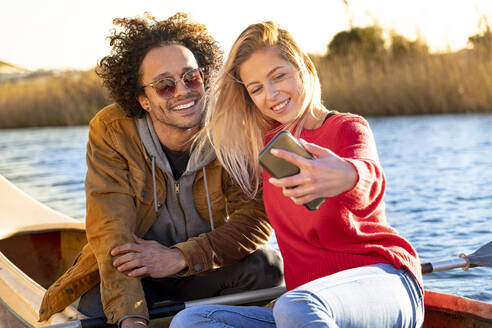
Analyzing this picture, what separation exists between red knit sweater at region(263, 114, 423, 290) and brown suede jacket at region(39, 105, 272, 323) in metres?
0.48


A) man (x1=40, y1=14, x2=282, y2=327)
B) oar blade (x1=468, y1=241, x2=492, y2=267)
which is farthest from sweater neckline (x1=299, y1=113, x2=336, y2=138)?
oar blade (x1=468, y1=241, x2=492, y2=267)

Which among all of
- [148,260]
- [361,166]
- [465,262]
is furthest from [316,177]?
[465,262]

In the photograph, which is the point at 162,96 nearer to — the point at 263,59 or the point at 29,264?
the point at 263,59

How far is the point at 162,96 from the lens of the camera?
2.48 m

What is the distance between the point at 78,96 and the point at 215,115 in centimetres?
1223

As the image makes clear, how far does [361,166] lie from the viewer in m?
1.62

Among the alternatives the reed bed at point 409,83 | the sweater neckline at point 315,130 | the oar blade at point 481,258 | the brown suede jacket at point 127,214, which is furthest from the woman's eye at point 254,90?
the reed bed at point 409,83

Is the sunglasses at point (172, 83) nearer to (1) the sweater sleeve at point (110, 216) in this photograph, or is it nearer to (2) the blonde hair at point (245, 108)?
(2) the blonde hair at point (245, 108)

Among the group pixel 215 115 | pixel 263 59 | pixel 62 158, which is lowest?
pixel 62 158

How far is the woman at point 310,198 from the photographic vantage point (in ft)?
5.32

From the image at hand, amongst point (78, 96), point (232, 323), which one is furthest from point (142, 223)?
point (78, 96)

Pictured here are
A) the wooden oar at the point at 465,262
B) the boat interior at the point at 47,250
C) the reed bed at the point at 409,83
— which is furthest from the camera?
the reed bed at the point at 409,83

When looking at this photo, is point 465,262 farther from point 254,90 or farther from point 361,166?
point 361,166

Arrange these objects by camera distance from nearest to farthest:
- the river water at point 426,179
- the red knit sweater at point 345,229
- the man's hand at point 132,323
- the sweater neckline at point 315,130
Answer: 1. the red knit sweater at point 345,229
2. the sweater neckline at point 315,130
3. the man's hand at point 132,323
4. the river water at point 426,179
